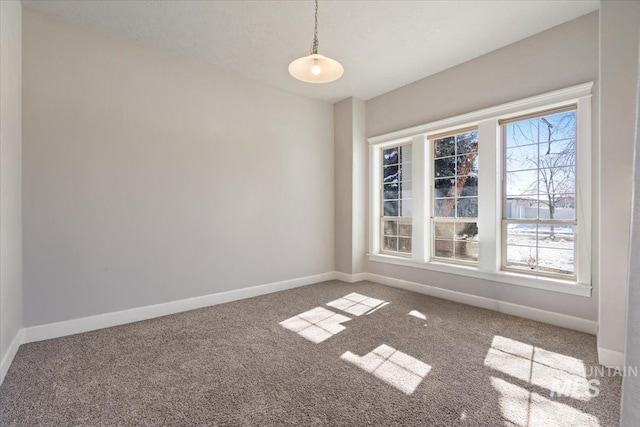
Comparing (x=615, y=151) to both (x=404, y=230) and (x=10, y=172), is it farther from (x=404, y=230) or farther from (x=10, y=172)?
(x=10, y=172)

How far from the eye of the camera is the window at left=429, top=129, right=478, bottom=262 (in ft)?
12.5

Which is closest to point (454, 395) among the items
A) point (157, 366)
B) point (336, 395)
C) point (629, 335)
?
point (336, 395)

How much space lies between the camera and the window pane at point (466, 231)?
379 centimetres

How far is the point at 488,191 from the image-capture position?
3545 mm

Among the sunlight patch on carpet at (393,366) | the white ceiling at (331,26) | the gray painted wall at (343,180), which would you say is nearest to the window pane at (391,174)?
the gray painted wall at (343,180)

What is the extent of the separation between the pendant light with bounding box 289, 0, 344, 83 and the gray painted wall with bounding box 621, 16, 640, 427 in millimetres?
1979

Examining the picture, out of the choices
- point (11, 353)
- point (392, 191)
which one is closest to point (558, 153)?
point (392, 191)

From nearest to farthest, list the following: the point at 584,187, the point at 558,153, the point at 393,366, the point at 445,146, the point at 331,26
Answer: the point at 393,366, the point at 584,187, the point at 331,26, the point at 558,153, the point at 445,146

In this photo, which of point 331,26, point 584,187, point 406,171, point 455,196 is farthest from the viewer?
point 406,171

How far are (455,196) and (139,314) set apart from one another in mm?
3952

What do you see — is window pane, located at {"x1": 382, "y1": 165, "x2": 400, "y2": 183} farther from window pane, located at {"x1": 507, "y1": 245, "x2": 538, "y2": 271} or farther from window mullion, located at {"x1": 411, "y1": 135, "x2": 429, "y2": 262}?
window pane, located at {"x1": 507, "y1": 245, "x2": 538, "y2": 271}

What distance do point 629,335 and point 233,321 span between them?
318 cm

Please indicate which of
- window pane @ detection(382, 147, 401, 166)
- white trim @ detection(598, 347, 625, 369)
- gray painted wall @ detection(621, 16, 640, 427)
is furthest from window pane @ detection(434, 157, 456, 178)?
gray painted wall @ detection(621, 16, 640, 427)

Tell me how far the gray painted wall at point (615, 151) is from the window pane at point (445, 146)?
1.75 m
